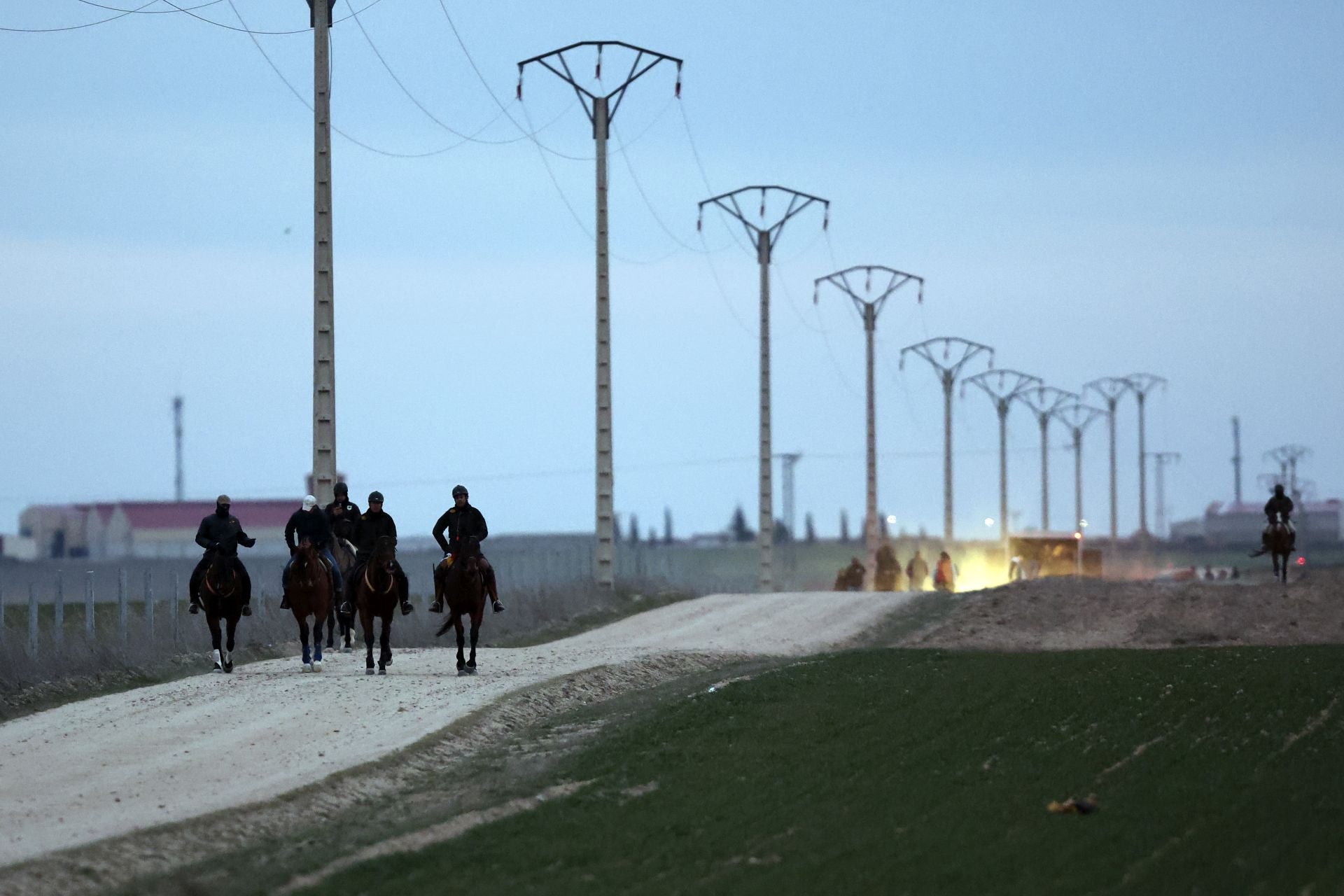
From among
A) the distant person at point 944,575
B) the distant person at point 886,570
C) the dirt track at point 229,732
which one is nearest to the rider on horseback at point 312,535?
the dirt track at point 229,732

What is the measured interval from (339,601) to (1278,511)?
24825 mm

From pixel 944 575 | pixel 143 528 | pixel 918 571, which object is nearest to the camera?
pixel 944 575

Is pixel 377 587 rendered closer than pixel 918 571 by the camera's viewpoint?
Yes

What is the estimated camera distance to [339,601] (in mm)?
27750

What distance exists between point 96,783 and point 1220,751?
34.0 feet

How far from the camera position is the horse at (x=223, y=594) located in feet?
86.1

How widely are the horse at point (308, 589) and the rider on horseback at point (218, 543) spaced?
23.8 inches

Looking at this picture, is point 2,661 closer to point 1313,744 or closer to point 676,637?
point 676,637

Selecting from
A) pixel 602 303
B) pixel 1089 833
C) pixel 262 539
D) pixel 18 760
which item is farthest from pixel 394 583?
pixel 262 539

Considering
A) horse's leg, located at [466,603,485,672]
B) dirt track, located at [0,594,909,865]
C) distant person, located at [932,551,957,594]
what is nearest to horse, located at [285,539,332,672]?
dirt track, located at [0,594,909,865]

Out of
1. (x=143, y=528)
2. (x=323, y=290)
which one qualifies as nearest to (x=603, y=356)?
(x=323, y=290)

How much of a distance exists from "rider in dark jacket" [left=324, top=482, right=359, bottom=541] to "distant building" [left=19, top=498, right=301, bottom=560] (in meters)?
99.4

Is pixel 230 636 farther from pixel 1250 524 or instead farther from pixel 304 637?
pixel 1250 524

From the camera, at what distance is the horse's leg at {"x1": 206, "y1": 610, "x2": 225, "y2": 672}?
2686 cm
